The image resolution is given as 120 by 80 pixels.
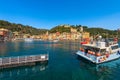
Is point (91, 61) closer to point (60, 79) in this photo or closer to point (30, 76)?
point (60, 79)

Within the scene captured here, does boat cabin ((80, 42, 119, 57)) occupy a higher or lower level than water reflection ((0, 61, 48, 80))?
higher

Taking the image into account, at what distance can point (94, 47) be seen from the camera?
48906mm

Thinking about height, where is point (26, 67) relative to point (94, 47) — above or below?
below

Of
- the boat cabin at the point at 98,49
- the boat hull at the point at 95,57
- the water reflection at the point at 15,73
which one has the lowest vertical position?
the water reflection at the point at 15,73

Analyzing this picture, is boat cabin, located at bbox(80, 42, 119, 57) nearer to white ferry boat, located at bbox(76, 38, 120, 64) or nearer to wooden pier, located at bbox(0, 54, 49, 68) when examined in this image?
white ferry boat, located at bbox(76, 38, 120, 64)

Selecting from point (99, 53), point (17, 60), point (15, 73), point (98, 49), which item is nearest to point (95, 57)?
point (99, 53)

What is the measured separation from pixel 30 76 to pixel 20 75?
240 cm

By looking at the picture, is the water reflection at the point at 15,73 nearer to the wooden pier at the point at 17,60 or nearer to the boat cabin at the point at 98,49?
the wooden pier at the point at 17,60

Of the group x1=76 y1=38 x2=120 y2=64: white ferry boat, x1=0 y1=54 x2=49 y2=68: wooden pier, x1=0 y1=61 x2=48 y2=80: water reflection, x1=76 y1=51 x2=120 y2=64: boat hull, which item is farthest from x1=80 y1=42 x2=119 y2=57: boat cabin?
x1=0 y1=61 x2=48 y2=80: water reflection

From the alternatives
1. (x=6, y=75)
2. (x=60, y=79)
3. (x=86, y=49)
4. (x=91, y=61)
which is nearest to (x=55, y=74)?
(x=60, y=79)

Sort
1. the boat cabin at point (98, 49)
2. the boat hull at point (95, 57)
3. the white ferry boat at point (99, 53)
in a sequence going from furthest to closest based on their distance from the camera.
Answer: the boat cabin at point (98, 49) → the white ferry boat at point (99, 53) → the boat hull at point (95, 57)

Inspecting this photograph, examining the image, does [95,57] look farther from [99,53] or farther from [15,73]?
[15,73]

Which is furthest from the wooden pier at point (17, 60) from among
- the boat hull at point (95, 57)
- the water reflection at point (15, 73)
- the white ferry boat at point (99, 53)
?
the white ferry boat at point (99, 53)

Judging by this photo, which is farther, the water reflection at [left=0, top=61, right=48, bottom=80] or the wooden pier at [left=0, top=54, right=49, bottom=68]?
the wooden pier at [left=0, top=54, right=49, bottom=68]
